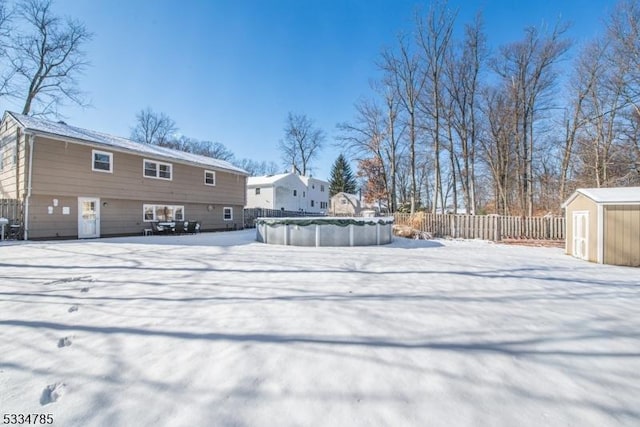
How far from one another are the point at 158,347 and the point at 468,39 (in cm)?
2133

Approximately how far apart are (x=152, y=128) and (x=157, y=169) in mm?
25573

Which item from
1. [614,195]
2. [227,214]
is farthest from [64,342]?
[227,214]

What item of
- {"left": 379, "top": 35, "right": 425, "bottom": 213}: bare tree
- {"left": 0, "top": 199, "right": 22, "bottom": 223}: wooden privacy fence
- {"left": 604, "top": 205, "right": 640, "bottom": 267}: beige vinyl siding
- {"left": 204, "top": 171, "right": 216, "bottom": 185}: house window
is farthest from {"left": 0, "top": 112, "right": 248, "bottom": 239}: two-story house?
{"left": 604, "top": 205, "right": 640, "bottom": 267}: beige vinyl siding

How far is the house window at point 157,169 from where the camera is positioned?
14.0 metres

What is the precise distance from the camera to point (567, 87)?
1562cm

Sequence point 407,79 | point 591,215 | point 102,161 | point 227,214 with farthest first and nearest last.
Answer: point 227,214 → point 407,79 → point 102,161 → point 591,215

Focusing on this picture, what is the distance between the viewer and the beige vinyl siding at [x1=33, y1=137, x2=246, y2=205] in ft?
35.1

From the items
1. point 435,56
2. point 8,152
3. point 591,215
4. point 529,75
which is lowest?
point 591,215

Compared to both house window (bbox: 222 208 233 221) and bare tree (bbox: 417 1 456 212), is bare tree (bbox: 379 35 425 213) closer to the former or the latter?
bare tree (bbox: 417 1 456 212)

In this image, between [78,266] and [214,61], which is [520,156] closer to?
[214,61]

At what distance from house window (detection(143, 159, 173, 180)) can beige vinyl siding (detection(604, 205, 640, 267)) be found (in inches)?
688

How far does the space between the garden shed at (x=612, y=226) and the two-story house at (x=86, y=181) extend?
16962 mm

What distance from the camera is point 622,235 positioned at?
6781 millimetres

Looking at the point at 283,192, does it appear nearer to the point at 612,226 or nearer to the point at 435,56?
the point at 435,56
